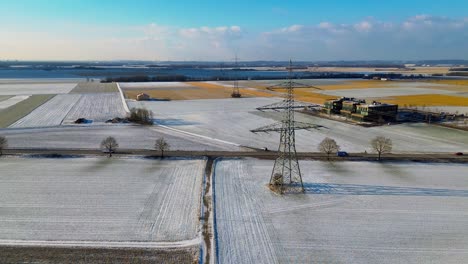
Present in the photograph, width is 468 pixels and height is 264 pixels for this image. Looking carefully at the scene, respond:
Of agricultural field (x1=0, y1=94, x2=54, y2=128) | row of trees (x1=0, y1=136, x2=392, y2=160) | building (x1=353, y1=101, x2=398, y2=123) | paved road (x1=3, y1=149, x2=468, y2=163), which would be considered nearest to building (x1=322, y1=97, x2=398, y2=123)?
building (x1=353, y1=101, x2=398, y2=123)

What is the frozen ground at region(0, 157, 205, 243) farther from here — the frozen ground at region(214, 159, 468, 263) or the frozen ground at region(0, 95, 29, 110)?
the frozen ground at region(0, 95, 29, 110)

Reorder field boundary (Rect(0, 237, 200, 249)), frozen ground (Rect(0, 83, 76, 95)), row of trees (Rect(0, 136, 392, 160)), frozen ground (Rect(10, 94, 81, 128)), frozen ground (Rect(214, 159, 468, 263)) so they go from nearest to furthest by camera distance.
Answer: frozen ground (Rect(214, 159, 468, 263))
field boundary (Rect(0, 237, 200, 249))
row of trees (Rect(0, 136, 392, 160))
frozen ground (Rect(10, 94, 81, 128))
frozen ground (Rect(0, 83, 76, 95))

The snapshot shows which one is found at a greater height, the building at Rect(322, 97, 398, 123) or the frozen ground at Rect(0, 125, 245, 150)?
the building at Rect(322, 97, 398, 123)

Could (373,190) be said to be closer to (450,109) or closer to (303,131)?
(303,131)

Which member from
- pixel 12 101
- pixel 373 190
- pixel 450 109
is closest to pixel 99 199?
pixel 373 190

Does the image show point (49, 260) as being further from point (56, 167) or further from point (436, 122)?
point (436, 122)

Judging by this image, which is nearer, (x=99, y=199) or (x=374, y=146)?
(x=99, y=199)
